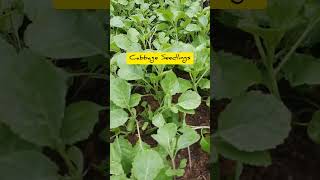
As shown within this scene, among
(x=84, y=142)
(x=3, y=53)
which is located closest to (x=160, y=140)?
(x=84, y=142)

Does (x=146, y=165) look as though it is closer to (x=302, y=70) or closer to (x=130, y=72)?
(x=130, y=72)

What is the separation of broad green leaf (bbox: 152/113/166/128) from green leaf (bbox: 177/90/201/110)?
31 millimetres

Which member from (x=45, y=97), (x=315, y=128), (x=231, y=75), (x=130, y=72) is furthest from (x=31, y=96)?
(x=315, y=128)

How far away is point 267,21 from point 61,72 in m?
0.27

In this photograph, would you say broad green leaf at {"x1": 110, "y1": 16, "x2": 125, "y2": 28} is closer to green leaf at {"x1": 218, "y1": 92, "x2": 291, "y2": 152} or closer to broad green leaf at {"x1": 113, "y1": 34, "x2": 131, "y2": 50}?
broad green leaf at {"x1": 113, "y1": 34, "x2": 131, "y2": 50}

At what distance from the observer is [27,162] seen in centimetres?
69

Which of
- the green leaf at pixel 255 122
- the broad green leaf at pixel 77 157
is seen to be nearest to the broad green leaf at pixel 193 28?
the green leaf at pixel 255 122

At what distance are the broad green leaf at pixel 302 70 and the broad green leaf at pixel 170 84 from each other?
5.7 inches

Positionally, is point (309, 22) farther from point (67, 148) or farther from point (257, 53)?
point (67, 148)

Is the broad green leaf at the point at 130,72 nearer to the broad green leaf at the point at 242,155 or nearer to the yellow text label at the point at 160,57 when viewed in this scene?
the yellow text label at the point at 160,57

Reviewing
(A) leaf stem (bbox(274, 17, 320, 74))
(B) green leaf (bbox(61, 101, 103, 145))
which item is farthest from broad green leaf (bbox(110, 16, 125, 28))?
(A) leaf stem (bbox(274, 17, 320, 74))

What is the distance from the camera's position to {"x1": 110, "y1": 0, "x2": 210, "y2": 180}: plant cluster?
0.70m

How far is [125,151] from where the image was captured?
0.72 metres

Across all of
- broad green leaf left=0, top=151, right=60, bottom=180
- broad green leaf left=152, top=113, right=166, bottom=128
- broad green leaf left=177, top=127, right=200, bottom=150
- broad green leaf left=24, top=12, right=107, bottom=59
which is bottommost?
broad green leaf left=0, top=151, right=60, bottom=180
